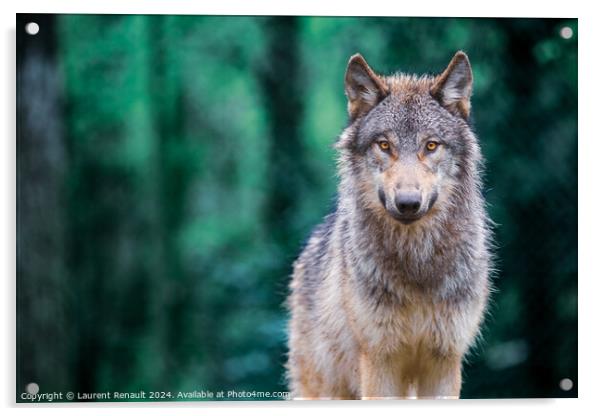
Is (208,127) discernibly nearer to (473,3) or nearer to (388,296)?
(388,296)

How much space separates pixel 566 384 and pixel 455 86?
1.47 metres

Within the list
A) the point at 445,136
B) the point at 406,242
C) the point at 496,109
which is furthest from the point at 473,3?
the point at 406,242

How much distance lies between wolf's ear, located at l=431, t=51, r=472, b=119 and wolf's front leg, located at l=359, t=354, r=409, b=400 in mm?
1090

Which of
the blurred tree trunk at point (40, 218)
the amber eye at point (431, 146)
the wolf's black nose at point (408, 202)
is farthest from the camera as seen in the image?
the blurred tree trunk at point (40, 218)

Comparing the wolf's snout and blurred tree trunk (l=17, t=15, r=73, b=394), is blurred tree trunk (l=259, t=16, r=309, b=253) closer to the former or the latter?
the wolf's snout

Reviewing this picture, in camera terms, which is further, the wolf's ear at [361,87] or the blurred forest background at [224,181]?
the blurred forest background at [224,181]

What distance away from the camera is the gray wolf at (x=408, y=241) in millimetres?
3123

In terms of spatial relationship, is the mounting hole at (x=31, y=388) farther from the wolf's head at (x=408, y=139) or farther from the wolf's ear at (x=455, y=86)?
the wolf's ear at (x=455, y=86)

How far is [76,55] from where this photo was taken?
3.44 m

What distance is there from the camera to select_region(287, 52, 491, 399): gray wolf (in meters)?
3.12

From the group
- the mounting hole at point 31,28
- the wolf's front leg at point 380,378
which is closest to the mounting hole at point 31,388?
the wolf's front leg at point 380,378

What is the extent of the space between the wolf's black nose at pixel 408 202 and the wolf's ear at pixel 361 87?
0.48m
